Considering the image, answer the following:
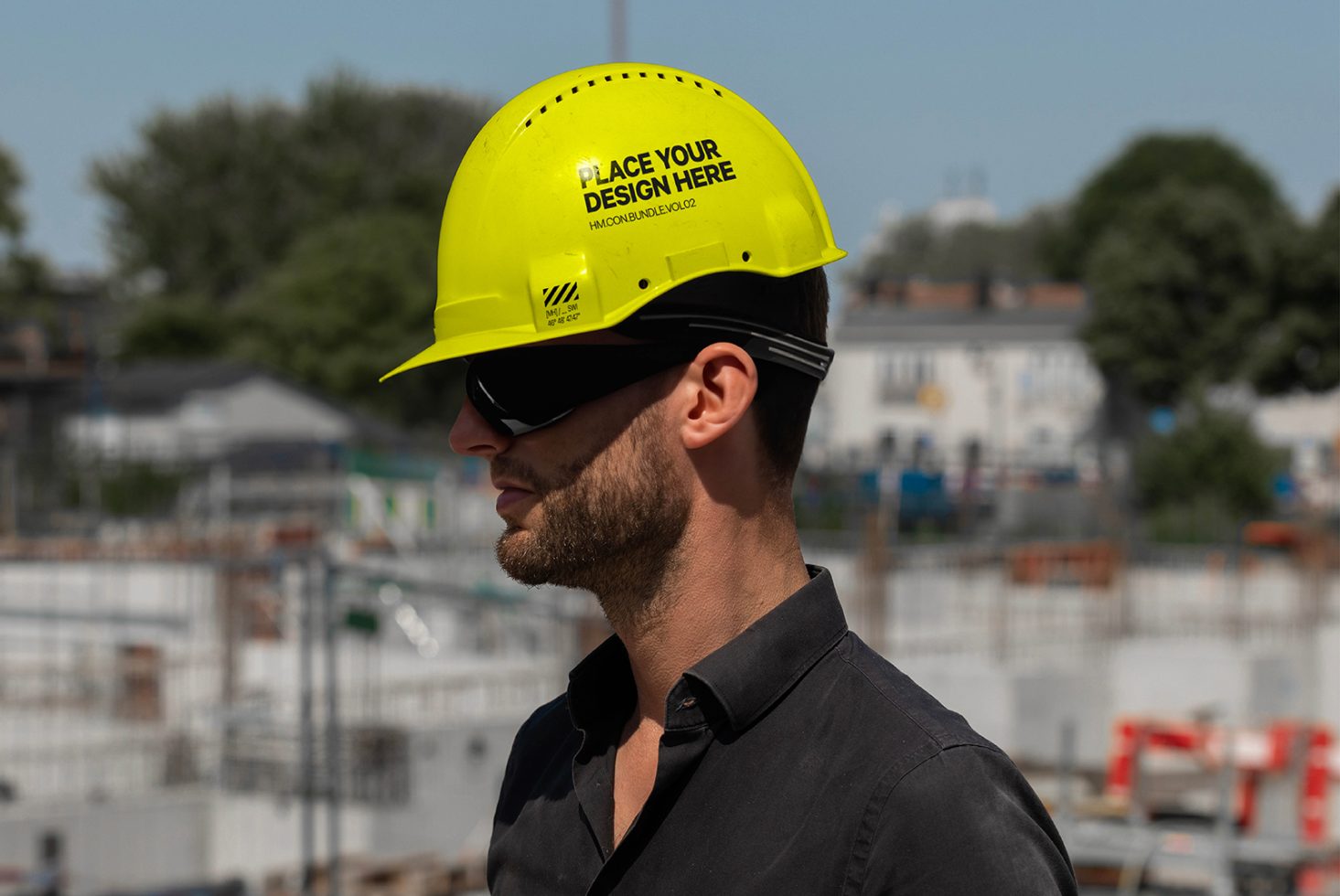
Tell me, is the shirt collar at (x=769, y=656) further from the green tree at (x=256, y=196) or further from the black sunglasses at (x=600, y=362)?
the green tree at (x=256, y=196)

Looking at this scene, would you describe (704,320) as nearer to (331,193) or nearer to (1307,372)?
(1307,372)

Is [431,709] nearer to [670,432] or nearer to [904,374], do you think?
[670,432]

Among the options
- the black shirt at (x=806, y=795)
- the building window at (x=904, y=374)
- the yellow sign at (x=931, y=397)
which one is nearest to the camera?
the black shirt at (x=806, y=795)

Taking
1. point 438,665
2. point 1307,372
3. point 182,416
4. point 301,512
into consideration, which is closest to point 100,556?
point 438,665

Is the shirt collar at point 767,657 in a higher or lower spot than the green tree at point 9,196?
lower

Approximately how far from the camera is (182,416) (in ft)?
146

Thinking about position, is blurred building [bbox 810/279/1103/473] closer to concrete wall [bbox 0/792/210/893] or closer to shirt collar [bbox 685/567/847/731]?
concrete wall [bbox 0/792/210/893]

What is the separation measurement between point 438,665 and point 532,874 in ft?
38.9

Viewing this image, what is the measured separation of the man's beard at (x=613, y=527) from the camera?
2127 millimetres

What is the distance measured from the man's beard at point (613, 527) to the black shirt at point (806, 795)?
0.16 m

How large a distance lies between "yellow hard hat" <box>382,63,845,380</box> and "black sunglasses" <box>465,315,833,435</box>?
30 millimetres

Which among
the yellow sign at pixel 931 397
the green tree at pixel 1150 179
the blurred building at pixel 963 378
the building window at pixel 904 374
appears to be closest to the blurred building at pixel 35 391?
the blurred building at pixel 963 378

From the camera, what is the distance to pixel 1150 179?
7738 cm

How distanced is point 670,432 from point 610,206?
0.28m
